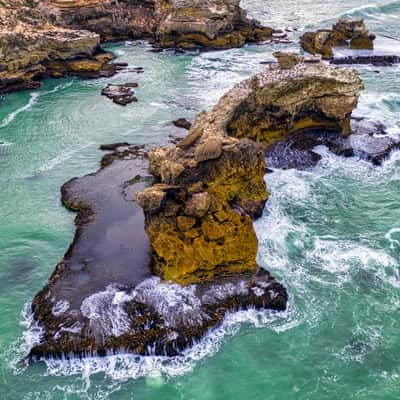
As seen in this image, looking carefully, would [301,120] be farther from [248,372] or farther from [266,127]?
[248,372]

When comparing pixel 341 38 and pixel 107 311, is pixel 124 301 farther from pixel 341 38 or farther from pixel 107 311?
pixel 341 38

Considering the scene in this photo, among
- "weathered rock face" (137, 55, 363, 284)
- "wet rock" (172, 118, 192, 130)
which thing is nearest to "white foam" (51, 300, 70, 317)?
"weathered rock face" (137, 55, 363, 284)

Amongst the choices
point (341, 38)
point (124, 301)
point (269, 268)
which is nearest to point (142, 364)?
point (124, 301)

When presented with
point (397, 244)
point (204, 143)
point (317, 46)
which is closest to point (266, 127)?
point (204, 143)

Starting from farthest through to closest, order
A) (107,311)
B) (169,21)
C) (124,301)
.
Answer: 1. (169,21)
2. (124,301)
3. (107,311)

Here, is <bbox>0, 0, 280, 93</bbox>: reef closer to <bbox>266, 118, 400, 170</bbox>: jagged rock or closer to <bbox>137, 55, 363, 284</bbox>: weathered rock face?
<bbox>137, 55, 363, 284</bbox>: weathered rock face

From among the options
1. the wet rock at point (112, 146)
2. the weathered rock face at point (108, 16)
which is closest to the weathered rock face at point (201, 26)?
the weathered rock face at point (108, 16)
